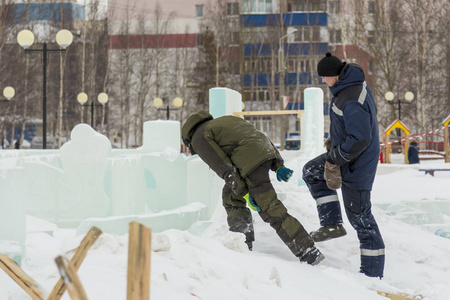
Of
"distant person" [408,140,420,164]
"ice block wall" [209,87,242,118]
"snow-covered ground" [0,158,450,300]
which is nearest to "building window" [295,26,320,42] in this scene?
"distant person" [408,140,420,164]

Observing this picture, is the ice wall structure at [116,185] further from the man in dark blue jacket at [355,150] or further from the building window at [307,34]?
the building window at [307,34]

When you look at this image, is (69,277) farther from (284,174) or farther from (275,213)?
(284,174)

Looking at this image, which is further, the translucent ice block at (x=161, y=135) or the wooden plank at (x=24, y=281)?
the translucent ice block at (x=161, y=135)

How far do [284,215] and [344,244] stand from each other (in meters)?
1.23

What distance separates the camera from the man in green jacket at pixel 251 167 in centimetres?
432

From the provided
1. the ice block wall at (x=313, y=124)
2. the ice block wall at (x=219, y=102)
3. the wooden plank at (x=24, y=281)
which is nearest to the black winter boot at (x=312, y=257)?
the wooden plank at (x=24, y=281)

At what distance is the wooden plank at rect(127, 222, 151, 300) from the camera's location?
1.69 m

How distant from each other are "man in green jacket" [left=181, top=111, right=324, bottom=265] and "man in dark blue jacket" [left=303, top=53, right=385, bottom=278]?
331mm

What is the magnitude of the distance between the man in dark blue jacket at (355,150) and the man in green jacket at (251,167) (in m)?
0.33

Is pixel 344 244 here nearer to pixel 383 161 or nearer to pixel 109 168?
pixel 109 168

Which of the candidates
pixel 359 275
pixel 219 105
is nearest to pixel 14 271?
pixel 359 275

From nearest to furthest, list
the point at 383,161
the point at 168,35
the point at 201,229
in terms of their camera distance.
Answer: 1. the point at 201,229
2. the point at 383,161
3. the point at 168,35

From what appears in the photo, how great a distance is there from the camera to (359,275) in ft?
14.0

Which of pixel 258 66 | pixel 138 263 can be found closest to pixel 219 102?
pixel 138 263
